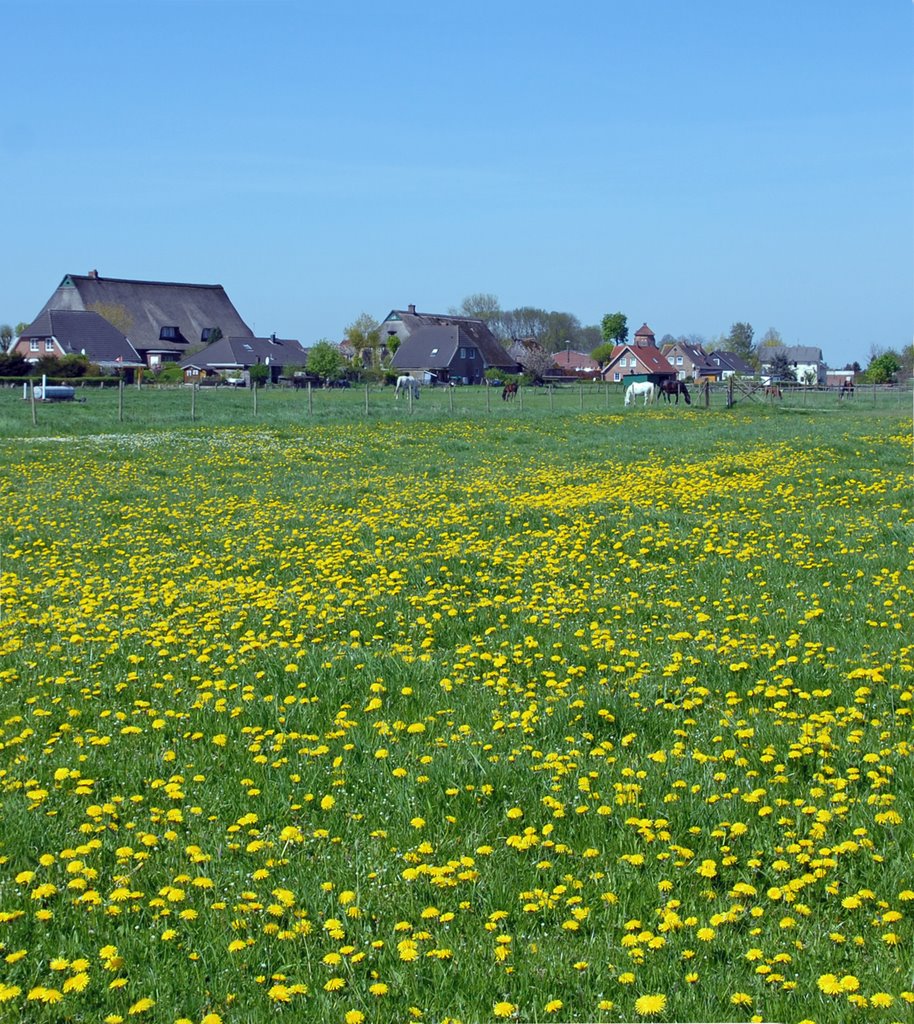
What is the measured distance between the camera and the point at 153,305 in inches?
5187

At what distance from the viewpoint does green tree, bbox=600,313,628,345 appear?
17238 centimetres

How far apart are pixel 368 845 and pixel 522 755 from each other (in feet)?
4.14

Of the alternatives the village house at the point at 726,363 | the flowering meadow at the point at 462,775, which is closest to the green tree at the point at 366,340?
the village house at the point at 726,363

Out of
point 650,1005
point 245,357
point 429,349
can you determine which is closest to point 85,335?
point 245,357

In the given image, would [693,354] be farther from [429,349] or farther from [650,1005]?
[650,1005]

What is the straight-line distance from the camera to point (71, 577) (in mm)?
11539

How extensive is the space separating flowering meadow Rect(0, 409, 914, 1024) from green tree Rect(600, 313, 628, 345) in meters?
163

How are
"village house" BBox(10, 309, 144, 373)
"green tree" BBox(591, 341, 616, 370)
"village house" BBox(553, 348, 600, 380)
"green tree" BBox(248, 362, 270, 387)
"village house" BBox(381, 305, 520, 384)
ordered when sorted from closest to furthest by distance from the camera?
"green tree" BBox(248, 362, 270, 387) < "village house" BBox(10, 309, 144, 373) < "village house" BBox(381, 305, 520, 384) < "village house" BBox(553, 348, 600, 380) < "green tree" BBox(591, 341, 616, 370)

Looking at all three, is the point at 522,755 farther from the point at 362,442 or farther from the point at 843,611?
the point at 362,442

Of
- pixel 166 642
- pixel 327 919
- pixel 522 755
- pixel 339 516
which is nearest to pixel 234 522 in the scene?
pixel 339 516

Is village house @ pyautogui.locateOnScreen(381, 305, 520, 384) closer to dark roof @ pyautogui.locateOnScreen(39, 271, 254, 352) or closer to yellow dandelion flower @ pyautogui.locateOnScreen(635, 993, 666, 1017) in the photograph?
dark roof @ pyautogui.locateOnScreen(39, 271, 254, 352)

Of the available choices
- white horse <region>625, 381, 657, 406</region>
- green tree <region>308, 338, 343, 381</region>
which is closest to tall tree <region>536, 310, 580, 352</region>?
green tree <region>308, 338, 343, 381</region>

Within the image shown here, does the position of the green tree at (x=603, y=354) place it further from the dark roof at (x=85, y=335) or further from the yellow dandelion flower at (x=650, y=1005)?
the yellow dandelion flower at (x=650, y=1005)

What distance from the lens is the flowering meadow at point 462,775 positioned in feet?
12.9
